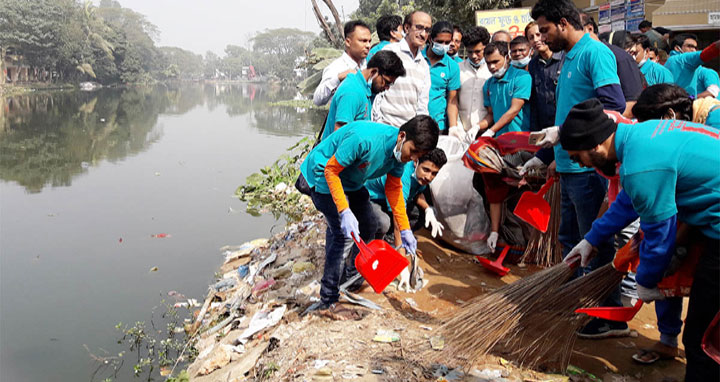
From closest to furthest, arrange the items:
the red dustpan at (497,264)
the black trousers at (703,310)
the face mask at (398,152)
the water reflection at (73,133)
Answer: the black trousers at (703,310) → the face mask at (398,152) → the red dustpan at (497,264) → the water reflection at (73,133)

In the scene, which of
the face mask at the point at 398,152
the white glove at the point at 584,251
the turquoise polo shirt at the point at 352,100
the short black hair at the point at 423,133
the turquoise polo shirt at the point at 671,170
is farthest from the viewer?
the turquoise polo shirt at the point at 352,100

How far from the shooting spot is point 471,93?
440 cm

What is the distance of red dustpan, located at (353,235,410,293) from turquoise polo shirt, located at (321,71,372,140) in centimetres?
82

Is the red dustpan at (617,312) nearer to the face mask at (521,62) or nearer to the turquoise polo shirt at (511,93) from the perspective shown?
the turquoise polo shirt at (511,93)

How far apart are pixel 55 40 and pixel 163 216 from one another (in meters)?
39.8

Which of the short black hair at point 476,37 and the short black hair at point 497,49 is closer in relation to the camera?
the short black hair at point 497,49

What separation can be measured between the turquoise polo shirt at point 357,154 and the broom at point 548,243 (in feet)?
4.28

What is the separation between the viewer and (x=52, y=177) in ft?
35.0

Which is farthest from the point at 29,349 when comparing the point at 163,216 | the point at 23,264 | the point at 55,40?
the point at 55,40

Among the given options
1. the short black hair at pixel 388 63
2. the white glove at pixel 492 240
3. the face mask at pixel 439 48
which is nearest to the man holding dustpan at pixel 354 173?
the short black hair at pixel 388 63

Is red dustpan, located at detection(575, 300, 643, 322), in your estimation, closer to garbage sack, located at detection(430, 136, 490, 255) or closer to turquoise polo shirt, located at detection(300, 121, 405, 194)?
turquoise polo shirt, located at detection(300, 121, 405, 194)

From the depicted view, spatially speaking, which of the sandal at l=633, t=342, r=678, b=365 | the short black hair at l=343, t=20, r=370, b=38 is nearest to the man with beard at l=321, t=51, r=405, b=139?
the short black hair at l=343, t=20, r=370, b=38

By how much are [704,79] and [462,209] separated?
2313mm

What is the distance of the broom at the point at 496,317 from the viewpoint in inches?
97.3
